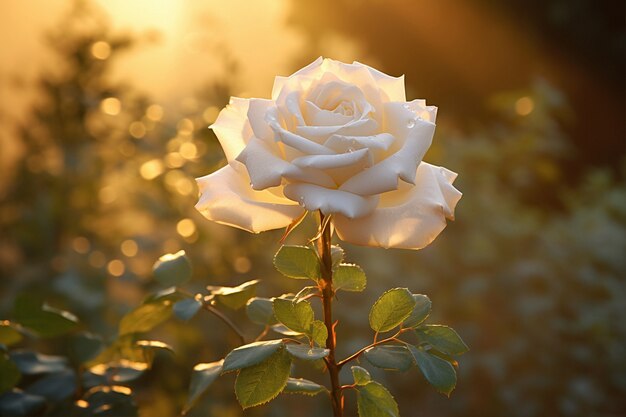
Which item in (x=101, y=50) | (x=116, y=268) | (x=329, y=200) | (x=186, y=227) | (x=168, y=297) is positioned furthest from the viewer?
(x=101, y=50)

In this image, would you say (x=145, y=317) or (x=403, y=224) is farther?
(x=145, y=317)

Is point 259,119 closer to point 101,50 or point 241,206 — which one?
point 241,206

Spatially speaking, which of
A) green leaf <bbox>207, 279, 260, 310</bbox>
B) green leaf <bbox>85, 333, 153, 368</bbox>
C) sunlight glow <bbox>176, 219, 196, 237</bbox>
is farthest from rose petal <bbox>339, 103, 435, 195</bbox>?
sunlight glow <bbox>176, 219, 196, 237</bbox>

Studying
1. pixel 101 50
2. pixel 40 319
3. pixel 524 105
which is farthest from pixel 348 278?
pixel 524 105

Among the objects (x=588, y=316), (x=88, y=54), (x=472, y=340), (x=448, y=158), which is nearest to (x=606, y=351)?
(x=588, y=316)

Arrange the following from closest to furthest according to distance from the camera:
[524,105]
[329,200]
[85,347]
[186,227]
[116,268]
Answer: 1. [329,200]
2. [85,347]
3. [186,227]
4. [116,268]
5. [524,105]

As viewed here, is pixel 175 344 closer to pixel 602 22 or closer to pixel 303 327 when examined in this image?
pixel 303 327
